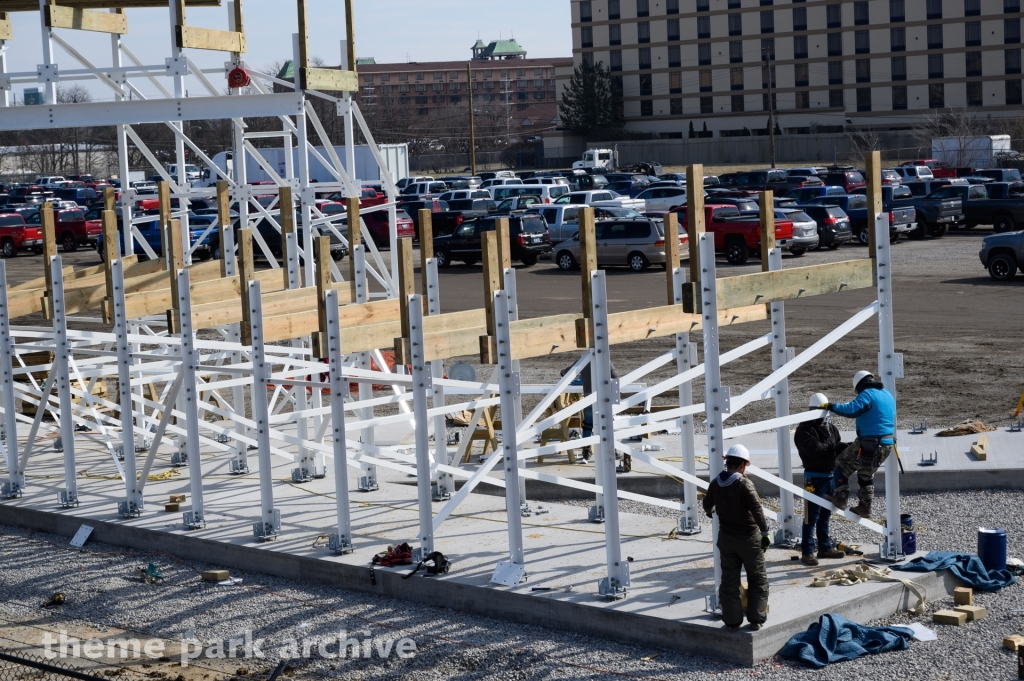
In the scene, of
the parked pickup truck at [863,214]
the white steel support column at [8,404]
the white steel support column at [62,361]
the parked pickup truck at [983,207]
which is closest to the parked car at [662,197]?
the parked pickup truck at [863,214]

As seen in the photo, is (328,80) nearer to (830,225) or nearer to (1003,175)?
(830,225)

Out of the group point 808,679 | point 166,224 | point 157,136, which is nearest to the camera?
point 808,679

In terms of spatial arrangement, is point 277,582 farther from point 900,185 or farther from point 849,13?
point 849,13

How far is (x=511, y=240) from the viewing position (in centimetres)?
3962

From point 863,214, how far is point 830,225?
3.21 meters

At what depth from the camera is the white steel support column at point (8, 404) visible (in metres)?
14.4

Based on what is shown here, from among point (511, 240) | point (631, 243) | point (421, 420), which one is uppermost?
point (511, 240)

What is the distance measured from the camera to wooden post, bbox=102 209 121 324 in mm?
13242

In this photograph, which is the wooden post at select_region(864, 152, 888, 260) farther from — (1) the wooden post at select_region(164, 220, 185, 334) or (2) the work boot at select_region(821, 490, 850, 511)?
(1) the wooden post at select_region(164, 220, 185, 334)

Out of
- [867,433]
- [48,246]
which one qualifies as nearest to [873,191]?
[867,433]

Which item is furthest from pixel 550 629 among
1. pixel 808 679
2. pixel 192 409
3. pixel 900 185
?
pixel 900 185

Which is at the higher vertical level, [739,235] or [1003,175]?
[1003,175]

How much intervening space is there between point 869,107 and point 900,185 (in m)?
56.2

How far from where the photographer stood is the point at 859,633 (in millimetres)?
9594
